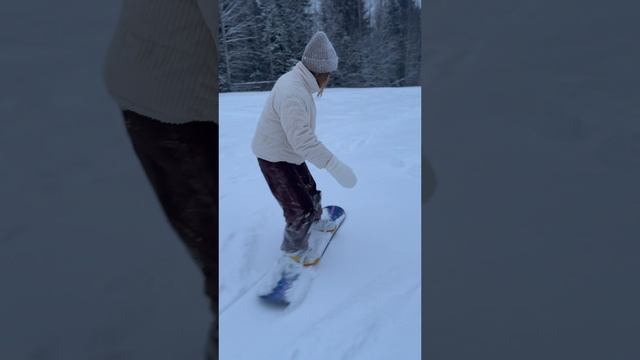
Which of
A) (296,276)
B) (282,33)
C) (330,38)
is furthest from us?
(330,38)

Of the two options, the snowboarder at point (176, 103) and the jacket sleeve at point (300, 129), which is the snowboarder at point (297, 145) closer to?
the jacket sleeve at point (300, 129)

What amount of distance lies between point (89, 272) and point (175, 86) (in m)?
0.37

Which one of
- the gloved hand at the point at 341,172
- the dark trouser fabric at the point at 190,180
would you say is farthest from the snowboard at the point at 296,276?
the dark trouser fabric at the point at 190,180

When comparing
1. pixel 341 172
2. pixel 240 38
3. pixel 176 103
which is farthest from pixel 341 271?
→ pixel 240 38

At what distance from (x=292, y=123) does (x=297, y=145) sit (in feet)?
0.32

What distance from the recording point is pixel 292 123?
72.6 inches

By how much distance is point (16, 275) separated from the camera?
742 mm

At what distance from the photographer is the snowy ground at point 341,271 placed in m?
1.71

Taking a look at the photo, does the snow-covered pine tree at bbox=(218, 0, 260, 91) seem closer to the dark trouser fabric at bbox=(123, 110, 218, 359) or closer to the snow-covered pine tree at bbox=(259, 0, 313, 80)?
the snow-covered pine tree at bbox=(259, 0, 313, 80)

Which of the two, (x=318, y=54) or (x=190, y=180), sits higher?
(x=318, y=54)

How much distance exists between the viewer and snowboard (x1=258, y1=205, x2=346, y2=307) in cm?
197

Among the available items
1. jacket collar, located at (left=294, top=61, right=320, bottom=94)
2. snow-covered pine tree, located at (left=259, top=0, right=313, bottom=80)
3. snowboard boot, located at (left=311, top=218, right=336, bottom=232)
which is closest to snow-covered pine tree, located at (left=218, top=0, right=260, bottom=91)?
snow-covered pine tree, located at (left=259, top=0, right=313, bottom=80)

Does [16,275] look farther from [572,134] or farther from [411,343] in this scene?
[411,343]

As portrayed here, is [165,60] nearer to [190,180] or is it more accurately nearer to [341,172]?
[190,180]
